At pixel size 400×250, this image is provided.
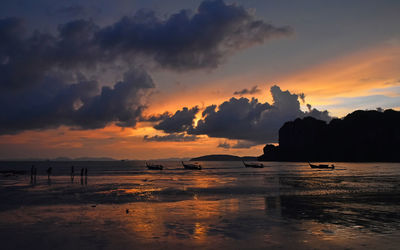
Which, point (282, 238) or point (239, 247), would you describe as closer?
point (239, 247)

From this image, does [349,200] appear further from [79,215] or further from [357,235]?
[79,215]

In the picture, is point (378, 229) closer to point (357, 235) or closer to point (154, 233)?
point (357, 235)

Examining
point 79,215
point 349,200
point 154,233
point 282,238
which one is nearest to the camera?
point 282,238

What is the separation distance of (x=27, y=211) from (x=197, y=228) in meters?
14.7

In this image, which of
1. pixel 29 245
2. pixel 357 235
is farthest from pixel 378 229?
pixel 29 245

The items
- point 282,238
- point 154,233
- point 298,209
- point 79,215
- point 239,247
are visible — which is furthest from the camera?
point 298,209

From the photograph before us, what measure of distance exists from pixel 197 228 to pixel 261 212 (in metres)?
6.82

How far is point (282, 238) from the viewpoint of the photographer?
1606 centimetres

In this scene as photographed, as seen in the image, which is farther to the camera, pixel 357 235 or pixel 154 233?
pixel 154 233

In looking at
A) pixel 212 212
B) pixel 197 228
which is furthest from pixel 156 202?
pixel 197 228

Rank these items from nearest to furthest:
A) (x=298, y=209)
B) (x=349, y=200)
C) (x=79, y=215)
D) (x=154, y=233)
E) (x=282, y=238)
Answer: (x=282, y=238)
(x=154, y=233)
(x=79, y=215)
(x=298, y=209)
(x=349, y=200)

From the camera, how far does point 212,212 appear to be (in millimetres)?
23922

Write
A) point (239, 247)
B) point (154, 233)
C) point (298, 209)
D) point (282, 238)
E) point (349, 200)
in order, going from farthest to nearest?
point (349, 200)
point (298, 209)
point (154, 233)
point (282, 238)
point (239, 247)

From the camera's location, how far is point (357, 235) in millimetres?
16297
